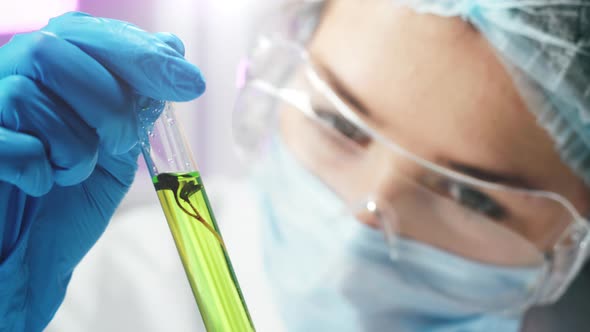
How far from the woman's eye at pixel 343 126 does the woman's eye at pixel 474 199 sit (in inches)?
8.8

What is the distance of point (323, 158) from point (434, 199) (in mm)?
273

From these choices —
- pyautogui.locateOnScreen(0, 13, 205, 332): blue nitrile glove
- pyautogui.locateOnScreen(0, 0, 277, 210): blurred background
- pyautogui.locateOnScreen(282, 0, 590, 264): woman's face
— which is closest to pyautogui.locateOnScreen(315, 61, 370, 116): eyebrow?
pyautogui.locateOnScreen(282, 0, 590, 264): woman's face

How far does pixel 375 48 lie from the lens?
4.18ft

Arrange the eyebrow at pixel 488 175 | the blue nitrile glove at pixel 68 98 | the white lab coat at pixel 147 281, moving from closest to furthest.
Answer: the blue nitrile glove at pixel 68 98, the eyebrow at pixel 488 175, the white lab coat at pixel 147 281

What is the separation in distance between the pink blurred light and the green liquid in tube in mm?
1118

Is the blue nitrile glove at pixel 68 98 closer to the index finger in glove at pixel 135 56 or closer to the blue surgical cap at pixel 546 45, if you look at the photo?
the index finger in glove at pixel 135 56

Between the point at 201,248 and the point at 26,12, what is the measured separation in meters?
1.23

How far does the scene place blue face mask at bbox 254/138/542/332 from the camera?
1.31 metres

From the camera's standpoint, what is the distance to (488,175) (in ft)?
4.13

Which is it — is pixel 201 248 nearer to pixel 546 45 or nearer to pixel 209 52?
pixel 546 45

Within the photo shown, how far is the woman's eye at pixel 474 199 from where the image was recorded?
1303 millimetres

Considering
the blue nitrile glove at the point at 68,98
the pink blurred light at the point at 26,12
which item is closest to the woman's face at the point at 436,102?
the blue nitrile glove at the point at 68,98

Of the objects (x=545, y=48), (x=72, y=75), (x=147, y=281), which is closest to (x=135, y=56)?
(x=72, y=75)

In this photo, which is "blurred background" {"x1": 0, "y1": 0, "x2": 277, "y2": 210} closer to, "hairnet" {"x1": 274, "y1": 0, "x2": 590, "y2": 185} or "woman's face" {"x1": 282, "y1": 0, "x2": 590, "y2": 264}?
"woman's face" {"x1": 282, "y1": 0, "x2": 590, "y2": 264}
